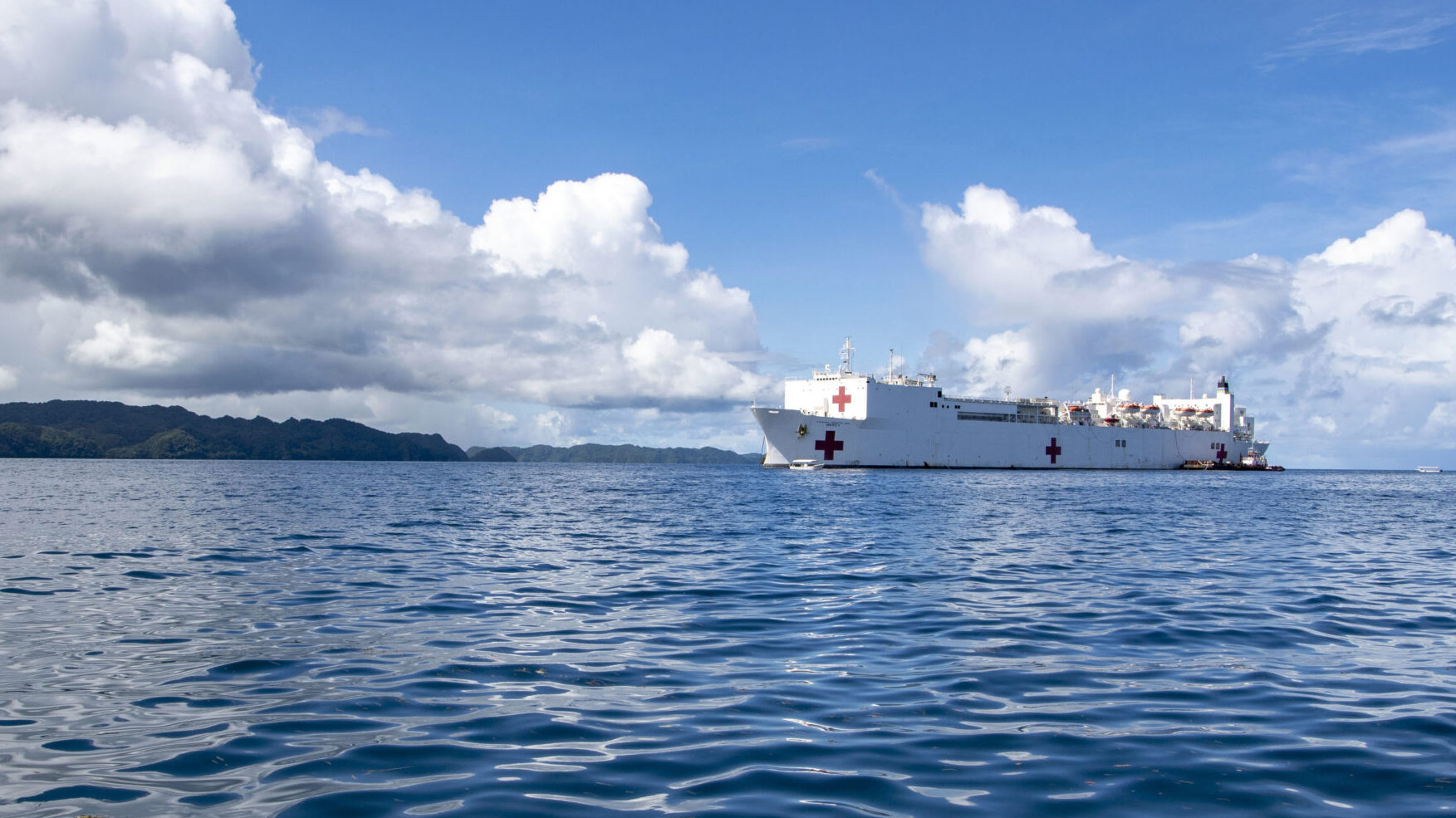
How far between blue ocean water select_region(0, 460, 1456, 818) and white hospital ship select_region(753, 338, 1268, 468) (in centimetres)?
4825

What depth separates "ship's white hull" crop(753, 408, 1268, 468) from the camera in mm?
62594

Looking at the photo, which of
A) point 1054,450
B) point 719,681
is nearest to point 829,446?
point 1054,450

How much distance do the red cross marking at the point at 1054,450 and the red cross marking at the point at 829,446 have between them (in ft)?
64.6

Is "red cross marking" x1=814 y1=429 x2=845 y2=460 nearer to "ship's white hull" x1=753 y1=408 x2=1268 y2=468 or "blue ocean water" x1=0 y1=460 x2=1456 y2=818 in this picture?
"ship's white hull" x1=753 y1=408 x2=1268 y2=468

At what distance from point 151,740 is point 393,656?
2118 mm

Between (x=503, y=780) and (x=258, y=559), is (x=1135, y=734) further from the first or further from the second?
(x=258, y=559)

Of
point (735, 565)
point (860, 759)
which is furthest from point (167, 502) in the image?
point (860, 759)

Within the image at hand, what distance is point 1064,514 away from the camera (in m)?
23.7

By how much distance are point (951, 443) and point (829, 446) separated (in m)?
10.4

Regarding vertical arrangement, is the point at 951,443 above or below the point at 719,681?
above

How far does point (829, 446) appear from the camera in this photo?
62.7 meters

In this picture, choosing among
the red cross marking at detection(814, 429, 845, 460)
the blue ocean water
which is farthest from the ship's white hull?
the blue ocean water

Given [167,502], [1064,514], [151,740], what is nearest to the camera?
[151,740]

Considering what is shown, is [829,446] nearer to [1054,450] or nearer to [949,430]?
[949,430]
